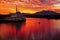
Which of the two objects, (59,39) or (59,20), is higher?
(59,20)

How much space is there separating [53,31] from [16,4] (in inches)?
27.2

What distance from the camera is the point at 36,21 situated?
78.1 inches

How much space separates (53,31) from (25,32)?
43 cm

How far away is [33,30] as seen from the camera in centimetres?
191

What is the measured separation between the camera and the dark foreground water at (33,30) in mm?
1824

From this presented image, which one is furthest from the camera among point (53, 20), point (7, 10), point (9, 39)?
point (53, 20)

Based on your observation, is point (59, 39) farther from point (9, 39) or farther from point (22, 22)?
point (9, 39)

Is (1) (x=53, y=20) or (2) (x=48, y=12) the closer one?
(2) (x=48, y=12)

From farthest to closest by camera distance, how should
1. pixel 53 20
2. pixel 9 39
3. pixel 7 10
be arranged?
pixel 53 20 → pixel 9 39 → pixel 7 10

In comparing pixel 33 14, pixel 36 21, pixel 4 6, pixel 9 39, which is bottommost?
pixel 9 39

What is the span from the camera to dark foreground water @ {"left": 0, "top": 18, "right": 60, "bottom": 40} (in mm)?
1824

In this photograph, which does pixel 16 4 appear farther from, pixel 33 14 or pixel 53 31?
A: pixel 53 31


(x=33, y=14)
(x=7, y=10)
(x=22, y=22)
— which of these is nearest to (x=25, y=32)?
(x=22, y=22)

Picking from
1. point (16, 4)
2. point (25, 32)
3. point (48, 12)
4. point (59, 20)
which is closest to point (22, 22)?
point (25, 32)
